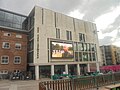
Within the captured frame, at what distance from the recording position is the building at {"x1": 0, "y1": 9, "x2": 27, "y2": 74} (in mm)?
26109

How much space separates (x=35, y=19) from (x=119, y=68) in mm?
32876

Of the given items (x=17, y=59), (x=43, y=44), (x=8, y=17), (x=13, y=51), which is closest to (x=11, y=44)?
(x=13, y=51)

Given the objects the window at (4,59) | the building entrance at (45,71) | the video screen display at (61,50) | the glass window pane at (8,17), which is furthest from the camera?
the glass window pane at (8,17)

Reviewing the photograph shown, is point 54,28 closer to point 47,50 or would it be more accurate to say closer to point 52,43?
point 52,43

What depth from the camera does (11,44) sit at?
27547 mm

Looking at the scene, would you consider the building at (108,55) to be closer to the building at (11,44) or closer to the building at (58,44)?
the building at (58,44)

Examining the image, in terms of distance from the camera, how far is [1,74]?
2464 centimetres

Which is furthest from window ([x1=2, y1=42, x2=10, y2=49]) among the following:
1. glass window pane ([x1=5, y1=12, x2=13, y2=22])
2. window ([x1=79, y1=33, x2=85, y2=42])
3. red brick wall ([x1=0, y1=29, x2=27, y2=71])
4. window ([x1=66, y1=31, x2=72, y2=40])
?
window ([x1=79, y1=33, x2=85, y2=42])

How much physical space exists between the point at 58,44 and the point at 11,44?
1111cm

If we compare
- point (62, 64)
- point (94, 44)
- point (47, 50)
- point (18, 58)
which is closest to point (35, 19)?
point (47, 50)

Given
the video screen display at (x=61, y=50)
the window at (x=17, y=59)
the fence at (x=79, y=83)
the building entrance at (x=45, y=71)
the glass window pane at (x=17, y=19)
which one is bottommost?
the building entrance at (x=45, y=71)

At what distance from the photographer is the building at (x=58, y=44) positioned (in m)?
26.3

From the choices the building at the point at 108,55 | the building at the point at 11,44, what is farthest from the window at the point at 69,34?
the building at the point at 108,55

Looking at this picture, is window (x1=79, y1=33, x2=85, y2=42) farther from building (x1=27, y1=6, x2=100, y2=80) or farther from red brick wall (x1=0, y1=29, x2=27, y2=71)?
red brick wall (x1=0, y1=29, x2=27, y2=71)
